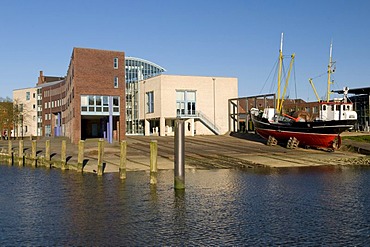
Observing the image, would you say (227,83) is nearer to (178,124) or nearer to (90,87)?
(90,87)

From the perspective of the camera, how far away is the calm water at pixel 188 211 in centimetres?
1355

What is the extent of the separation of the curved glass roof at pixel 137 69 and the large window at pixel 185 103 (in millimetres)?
12022

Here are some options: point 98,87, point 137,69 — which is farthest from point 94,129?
point 137,69

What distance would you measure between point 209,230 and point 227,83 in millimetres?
60704

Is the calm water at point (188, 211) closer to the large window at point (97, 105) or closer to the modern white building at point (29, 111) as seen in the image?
the large window at point (97, 105)

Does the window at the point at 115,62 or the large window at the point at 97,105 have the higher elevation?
the window at the point at 115,62

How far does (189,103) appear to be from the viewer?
71562 millimetres

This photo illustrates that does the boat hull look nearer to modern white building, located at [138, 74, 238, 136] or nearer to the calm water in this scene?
the calm water

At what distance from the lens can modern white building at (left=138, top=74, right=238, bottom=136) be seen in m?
69.8

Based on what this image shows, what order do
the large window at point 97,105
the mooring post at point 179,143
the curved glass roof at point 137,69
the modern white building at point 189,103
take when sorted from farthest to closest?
the curved glass roof at point 137,69, the modern white building at point 189,103, the large window at point 97,105, the mooring post at point 179,143

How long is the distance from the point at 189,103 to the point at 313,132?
26.9 metres

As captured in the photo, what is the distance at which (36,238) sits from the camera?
13555 mm

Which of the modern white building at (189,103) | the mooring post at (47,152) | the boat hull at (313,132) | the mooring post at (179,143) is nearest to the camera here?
the mooring post at (179,143)

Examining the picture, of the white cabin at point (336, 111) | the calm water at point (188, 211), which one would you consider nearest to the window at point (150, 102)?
the white cabin at point (336, 111)
